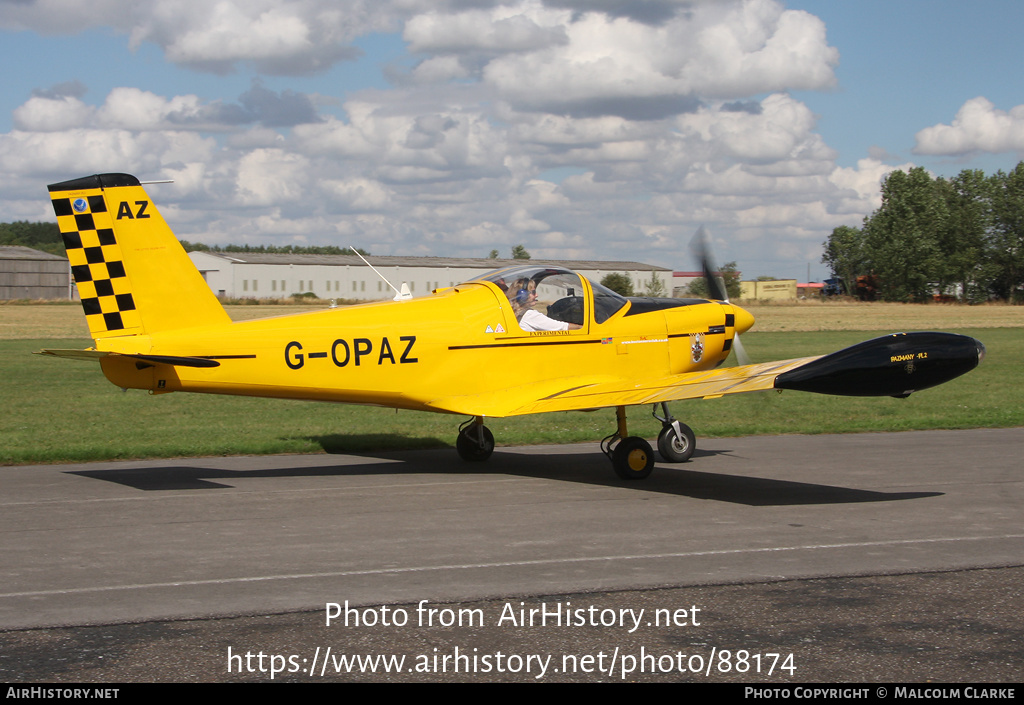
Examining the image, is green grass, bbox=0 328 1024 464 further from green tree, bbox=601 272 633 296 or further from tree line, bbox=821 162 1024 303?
tree line, bbox=821 162 1024 303

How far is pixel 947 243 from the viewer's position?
9500cm

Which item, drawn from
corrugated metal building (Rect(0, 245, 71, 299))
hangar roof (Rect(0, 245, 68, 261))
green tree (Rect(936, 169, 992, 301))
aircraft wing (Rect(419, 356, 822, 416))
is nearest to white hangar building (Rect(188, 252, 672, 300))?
corrugated metal building (Rect(0, 245, 71, 299))

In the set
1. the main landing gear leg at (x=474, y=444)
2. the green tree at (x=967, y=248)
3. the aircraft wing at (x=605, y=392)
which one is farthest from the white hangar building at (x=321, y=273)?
the aircraft wing at (x=605, y=392)

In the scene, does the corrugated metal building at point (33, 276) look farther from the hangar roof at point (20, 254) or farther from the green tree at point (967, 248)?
the green tree at point (967, 248)

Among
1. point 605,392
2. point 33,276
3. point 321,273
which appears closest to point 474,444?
point 605,392

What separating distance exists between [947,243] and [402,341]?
9647 cm

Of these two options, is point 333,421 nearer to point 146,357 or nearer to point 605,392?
point 146,357

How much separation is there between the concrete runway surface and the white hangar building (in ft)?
175

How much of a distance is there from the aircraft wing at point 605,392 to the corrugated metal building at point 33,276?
105m

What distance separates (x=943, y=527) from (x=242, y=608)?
19.9 ft

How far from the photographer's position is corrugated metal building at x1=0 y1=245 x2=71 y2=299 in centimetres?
10250

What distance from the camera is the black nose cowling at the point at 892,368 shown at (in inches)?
335

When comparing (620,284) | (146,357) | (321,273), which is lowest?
(146,357)

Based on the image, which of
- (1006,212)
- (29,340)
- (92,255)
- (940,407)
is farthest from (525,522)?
(1006,212)
